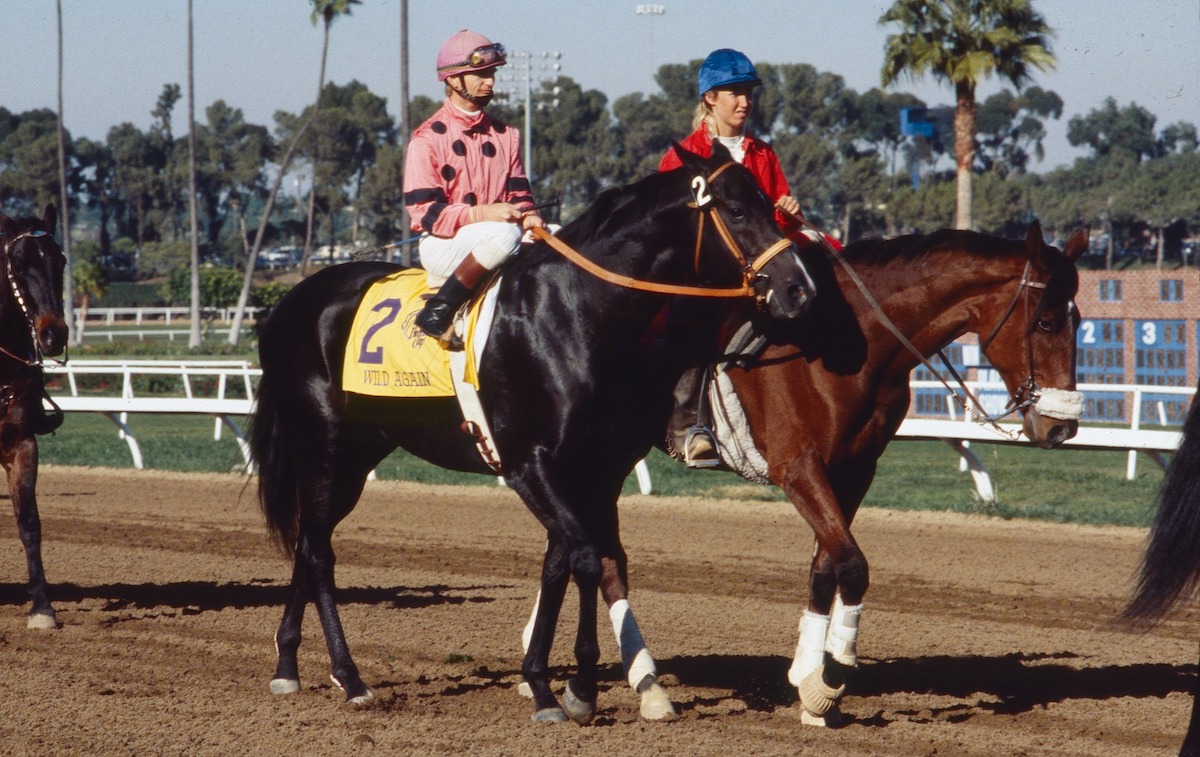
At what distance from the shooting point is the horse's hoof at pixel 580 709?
4754 millimetres

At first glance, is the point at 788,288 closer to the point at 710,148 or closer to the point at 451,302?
the point at 710,148

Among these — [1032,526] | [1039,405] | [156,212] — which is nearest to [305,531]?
[1039,405]

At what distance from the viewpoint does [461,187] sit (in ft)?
16.7

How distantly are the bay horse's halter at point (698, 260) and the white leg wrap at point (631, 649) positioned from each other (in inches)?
47.8

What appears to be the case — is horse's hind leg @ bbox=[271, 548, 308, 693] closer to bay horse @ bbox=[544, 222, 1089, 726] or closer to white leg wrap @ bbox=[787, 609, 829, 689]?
bay horse @ bbox=[544, 222, 1089, 726]

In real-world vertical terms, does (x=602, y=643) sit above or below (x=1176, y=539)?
below

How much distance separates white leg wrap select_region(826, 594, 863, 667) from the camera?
15.4ft

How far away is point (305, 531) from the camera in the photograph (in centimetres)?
555

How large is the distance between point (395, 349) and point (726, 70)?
1629mm

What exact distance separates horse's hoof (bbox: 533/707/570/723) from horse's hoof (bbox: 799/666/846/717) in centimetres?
84

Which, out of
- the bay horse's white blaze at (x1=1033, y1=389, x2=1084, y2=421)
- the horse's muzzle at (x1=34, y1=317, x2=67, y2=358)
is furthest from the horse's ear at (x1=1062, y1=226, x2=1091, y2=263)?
the horse's muzzle at (x1=34, y1=317, x2=67, y2=358)

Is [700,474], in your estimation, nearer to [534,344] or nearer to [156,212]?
[534,344]

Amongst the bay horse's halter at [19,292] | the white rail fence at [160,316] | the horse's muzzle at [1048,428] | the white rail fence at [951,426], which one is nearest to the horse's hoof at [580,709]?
the horse's muzzle at [1048,428]

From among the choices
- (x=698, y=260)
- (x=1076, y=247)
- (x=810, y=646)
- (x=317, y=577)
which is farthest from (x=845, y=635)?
(x=317, y=577)
